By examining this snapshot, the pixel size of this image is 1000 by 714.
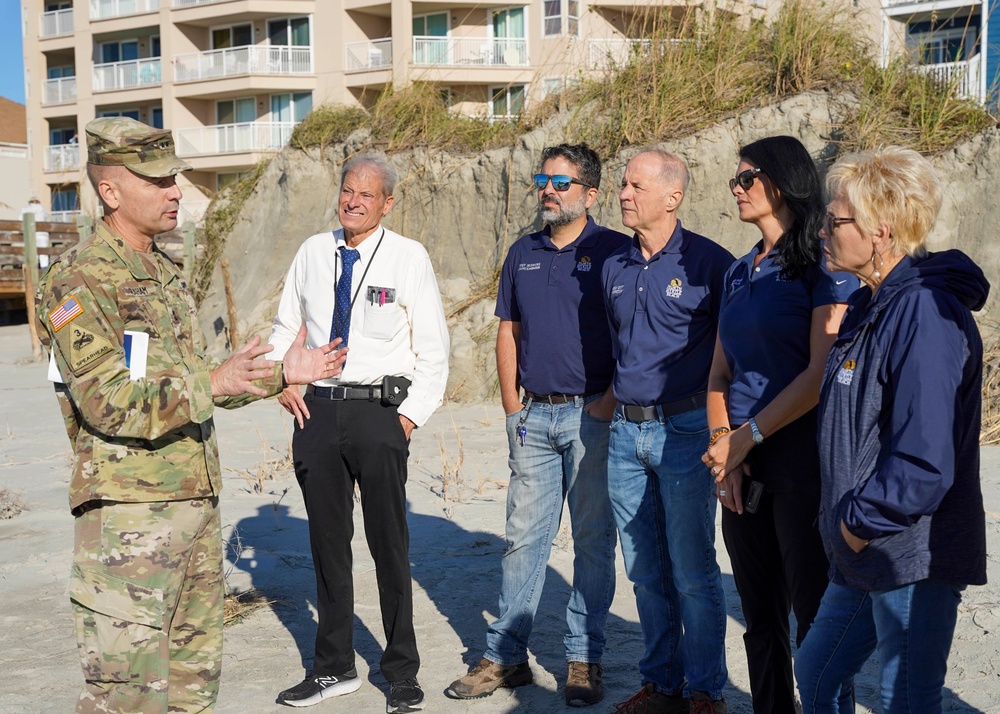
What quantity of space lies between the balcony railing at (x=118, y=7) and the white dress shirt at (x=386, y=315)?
129 feet

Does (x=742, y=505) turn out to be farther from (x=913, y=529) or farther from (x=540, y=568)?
(x=540, y=568)

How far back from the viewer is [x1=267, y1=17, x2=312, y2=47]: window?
3731 cm

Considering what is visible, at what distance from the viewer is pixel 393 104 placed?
16328 millimetres

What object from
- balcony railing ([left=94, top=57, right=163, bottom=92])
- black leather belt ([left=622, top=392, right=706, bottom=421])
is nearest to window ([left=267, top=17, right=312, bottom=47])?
balcony railing ([left=94, top=57, right=163, bottom=92])

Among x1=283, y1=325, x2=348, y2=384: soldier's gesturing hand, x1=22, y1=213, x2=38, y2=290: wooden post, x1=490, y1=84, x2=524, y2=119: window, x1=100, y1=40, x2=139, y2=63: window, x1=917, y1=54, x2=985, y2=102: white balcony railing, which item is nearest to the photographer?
x1=283, y1=325, x2=348, y2=384: soldier's gesturing hand

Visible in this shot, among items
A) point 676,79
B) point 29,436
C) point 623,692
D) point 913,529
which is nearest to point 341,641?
point 623,692

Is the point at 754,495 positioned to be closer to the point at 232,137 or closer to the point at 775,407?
the point at 775,407

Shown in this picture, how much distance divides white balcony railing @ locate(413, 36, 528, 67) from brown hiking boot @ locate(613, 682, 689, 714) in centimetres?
3233

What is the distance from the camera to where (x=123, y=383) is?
124 inches

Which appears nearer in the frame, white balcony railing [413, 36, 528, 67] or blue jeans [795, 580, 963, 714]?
blue jeans [795, 580, 963, 714]

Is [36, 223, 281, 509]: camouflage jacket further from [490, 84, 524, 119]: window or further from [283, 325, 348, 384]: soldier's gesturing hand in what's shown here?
[490, 84, 524, 119]: window

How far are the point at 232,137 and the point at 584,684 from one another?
3632 cm

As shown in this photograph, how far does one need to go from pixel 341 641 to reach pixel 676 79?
10.3 meters

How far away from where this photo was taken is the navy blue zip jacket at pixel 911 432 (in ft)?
8.68
